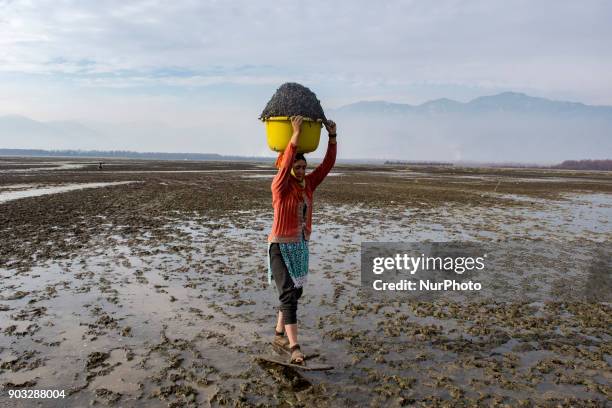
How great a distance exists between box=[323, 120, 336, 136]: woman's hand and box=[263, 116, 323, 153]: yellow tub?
9cm

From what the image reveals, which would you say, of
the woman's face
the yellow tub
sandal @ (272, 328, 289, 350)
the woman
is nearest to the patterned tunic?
the woman

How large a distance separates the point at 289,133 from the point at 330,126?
0.57 m

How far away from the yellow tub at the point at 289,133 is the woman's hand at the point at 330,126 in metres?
0.09

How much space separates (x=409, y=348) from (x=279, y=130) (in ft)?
11.3

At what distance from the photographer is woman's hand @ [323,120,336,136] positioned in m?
5.15

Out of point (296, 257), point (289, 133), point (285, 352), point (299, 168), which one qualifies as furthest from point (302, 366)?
point (289, 133)

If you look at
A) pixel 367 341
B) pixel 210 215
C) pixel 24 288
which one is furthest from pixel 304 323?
pixel 210 215

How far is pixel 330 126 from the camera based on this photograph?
5.20 metres

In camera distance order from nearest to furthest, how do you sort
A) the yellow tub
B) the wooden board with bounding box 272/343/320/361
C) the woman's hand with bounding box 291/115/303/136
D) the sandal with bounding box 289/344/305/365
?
the woman's hand with bounding box 291/115/303/136
the yellow tub
the sandal with bounding box 289/344/305/365
the wooden board with bounding box 272/343/320/361

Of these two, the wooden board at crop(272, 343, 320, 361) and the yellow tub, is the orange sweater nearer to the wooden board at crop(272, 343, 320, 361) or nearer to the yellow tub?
the yellow tub

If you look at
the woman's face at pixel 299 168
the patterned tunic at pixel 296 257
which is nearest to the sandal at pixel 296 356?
the patterned tunic at pixel 296 257

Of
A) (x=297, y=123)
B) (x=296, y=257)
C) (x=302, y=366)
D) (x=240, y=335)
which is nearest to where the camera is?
(x=297, y=123)

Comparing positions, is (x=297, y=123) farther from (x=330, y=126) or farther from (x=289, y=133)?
(x=330, y=126)

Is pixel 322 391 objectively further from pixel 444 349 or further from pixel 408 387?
pixel 444 349
